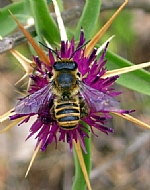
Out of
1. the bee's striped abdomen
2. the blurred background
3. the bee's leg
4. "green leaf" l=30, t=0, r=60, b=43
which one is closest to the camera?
the bee's striped abdomen

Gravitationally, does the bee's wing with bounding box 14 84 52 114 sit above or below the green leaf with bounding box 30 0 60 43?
below

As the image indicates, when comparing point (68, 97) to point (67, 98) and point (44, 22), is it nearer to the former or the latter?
point (67, 98)

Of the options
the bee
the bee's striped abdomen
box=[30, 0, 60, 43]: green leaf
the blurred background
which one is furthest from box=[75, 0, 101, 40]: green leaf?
the blurred background

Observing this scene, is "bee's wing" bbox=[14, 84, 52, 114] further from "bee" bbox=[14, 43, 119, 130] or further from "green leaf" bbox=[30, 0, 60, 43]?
"green leaf" bbox=[30, 0, 60, 43]

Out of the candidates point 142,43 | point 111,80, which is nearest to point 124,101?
point 142,43

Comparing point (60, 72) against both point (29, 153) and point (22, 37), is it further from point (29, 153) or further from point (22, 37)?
point (29, 153)

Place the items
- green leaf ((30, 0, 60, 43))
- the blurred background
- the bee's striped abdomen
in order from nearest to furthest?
the bee's striped abdomen
green leaf ((30, 0, 60, 43))
the blurred background

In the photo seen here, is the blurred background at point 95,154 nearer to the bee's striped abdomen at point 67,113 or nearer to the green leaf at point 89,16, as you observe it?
the green leaf at point 89,16
